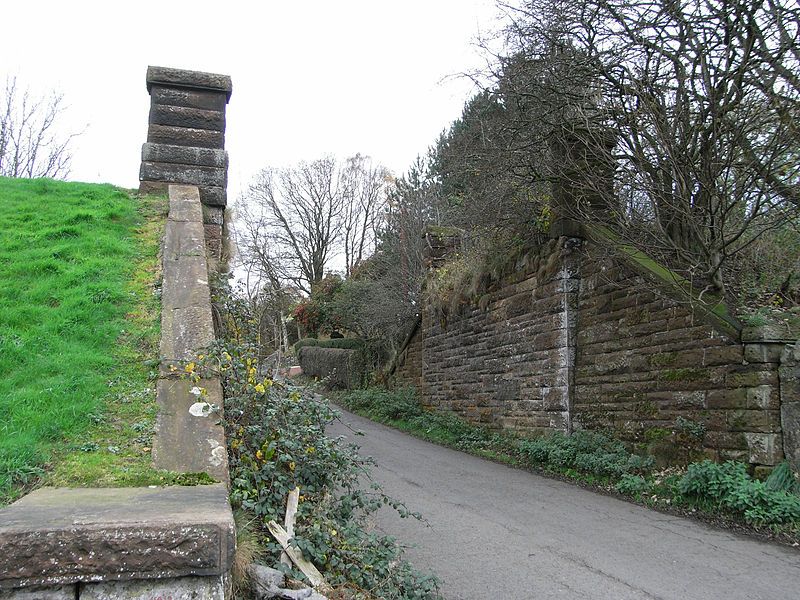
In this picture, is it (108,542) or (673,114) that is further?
(673,114)

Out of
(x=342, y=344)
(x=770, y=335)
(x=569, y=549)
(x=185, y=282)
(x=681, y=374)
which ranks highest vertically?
(x=342, y=344)

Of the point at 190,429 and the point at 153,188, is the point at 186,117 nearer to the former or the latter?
the point at 153,188

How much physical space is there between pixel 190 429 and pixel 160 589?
132cm

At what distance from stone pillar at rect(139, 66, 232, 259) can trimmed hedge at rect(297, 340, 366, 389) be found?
14547 millimetres

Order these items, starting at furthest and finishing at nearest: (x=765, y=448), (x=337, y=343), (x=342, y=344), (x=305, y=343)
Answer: (x=305, y=343) < (x=337, y=343) < (x=342, y=344) < (x=765, y=448)

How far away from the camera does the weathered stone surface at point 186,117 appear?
24.0 ft

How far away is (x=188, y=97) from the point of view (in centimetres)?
745

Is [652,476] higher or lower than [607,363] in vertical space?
lower

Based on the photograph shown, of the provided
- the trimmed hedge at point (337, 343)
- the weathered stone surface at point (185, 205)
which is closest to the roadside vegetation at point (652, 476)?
the weathered stone surface at point (185, 205)

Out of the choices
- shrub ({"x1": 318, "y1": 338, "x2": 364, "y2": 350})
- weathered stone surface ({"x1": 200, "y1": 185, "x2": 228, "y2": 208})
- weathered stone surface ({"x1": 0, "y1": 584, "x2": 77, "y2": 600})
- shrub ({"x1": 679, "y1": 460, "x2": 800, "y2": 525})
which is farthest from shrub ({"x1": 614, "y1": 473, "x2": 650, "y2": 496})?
shrub ({"x1": 318, "y1": 338, "x2": 364, "y2": 350})

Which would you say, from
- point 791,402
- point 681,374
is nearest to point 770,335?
point 791,402

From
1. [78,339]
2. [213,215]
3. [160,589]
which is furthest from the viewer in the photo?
[213,215]

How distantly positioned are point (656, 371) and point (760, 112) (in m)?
3.36

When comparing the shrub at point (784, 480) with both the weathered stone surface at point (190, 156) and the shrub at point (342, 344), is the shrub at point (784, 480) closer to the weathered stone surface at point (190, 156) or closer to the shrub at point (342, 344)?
the weathered stone surface at point (190, 156)
